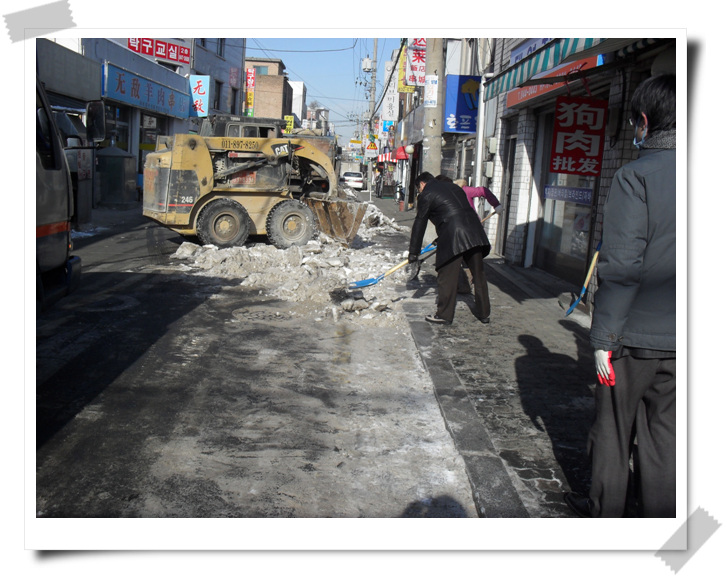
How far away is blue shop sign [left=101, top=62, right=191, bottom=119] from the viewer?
1931 centimetres


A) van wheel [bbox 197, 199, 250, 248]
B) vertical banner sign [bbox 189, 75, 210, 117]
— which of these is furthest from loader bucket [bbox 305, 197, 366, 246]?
→ vertical banner sign [bbox 189, 75, 210, 117]

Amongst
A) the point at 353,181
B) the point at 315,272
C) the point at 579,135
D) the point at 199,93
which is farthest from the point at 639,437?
the point at 353,181

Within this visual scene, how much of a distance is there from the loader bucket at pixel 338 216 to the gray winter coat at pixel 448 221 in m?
5.07

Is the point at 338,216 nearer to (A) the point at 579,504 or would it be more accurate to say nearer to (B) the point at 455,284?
(B) the point at 455,284

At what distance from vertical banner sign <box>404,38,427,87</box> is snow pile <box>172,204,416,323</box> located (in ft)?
26.6

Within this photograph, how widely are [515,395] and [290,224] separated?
25.6ft

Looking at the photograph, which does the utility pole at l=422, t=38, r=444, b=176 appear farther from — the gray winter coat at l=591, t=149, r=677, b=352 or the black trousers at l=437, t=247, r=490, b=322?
the gray winter coat at l=591, t=149, r=677, b=352

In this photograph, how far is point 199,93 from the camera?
93.3ft
